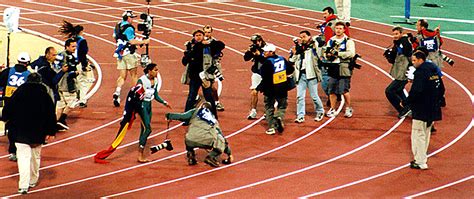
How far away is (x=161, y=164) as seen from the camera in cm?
1605

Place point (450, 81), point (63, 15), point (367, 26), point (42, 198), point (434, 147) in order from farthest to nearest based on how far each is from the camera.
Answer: point (63, 15)
point (367, 26)
point (450, 81)
point (434, 147)
point (42, 198)

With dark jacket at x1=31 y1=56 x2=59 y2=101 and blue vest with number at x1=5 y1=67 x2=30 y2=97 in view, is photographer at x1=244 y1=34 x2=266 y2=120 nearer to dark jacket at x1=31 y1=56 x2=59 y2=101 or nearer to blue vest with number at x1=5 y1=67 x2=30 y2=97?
dark jacket at x1=31 y1=56 x2=59 y2=101

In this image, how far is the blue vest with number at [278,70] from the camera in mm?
17516

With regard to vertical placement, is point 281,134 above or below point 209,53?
below

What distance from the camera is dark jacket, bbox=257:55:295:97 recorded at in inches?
688

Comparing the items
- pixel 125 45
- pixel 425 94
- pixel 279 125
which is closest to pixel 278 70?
pixel 279 125

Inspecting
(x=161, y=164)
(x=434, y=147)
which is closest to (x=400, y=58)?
(x=434, y=147)

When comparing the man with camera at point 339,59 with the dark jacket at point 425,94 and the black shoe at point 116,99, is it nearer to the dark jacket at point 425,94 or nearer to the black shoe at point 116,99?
the dark jacket at point 425,94

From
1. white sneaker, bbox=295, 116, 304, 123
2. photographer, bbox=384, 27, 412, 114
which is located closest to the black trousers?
photographer, bbox=384, 27, 412, 114

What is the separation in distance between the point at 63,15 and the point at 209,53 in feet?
45.3

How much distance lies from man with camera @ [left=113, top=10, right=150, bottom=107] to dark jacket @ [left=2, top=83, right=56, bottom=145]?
16.2ft

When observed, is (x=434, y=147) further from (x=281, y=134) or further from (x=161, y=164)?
(x=161, y=164)

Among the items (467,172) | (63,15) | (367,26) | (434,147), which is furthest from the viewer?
(63,15)

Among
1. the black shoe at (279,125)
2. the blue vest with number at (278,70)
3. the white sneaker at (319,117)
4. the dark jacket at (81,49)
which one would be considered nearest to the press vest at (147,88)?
the blue vest with number at (278,70)
